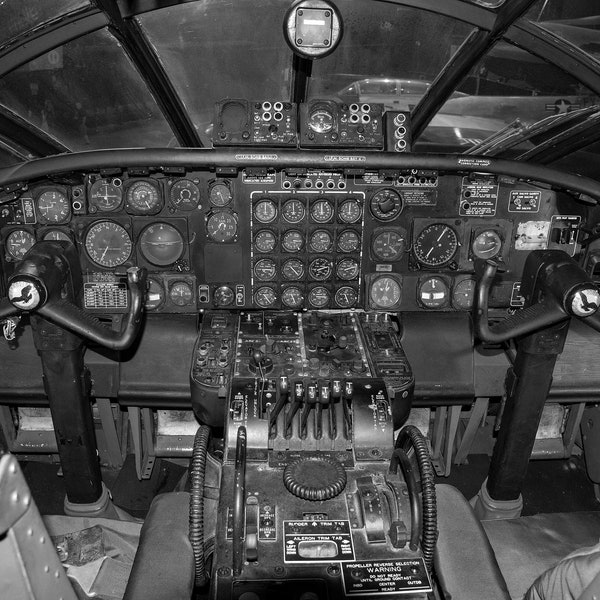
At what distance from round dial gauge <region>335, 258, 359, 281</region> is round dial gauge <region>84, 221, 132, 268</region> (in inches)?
54.6

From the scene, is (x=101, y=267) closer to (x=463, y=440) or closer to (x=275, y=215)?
(x=275, y=215)

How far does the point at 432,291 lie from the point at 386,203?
720mm

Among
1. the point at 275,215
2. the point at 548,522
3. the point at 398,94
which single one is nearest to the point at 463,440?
the point at 548,522

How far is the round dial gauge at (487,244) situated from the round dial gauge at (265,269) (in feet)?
4.39

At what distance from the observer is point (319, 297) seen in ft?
14.3

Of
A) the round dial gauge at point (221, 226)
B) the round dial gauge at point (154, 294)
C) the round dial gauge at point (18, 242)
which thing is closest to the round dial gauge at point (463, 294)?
the round dial gauge at point (221, 226)

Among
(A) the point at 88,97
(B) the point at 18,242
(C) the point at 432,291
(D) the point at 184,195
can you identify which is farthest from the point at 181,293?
(C) the point at 432,291

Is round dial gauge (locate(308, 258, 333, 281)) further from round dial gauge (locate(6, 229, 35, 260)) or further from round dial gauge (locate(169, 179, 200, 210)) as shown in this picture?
round dial gauge (locate(6, 229, 35, 260))

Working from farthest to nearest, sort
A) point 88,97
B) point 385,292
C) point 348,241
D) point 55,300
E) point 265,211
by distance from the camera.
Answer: point 385,292 < point 348,241 < point 265,211 < point 88,97 < point 55,300

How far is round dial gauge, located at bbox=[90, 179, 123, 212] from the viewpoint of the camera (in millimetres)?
3957

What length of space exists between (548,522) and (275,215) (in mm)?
2351

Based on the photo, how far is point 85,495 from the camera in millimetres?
3848

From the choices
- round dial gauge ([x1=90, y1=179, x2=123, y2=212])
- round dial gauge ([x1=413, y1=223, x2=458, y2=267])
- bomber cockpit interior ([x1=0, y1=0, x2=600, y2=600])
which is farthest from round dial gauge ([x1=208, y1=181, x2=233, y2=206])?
round dial gauge ([x1=413, y1=223, x2=458, y2=267])

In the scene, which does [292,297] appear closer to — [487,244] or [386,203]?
[386,203]
